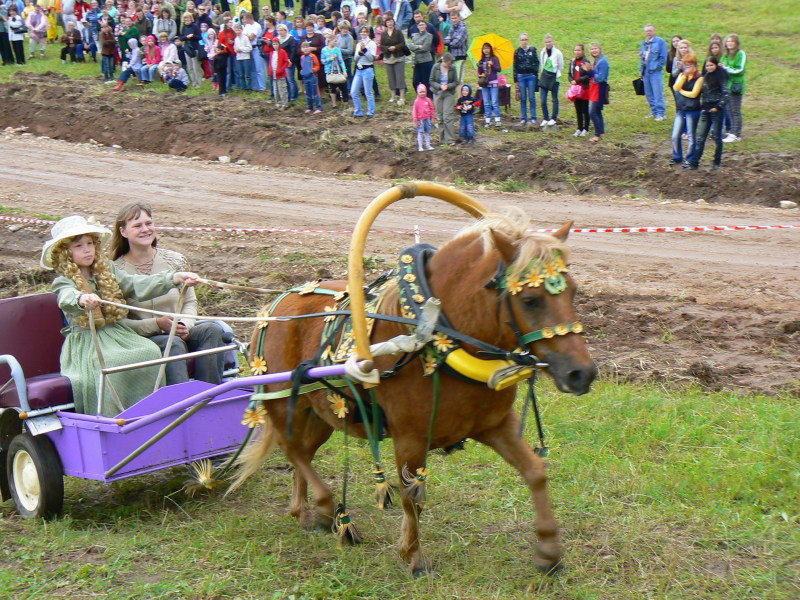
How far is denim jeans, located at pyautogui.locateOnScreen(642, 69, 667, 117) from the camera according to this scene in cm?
1847

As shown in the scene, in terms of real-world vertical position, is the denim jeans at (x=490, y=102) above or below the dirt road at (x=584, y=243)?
above

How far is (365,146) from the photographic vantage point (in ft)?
57.6

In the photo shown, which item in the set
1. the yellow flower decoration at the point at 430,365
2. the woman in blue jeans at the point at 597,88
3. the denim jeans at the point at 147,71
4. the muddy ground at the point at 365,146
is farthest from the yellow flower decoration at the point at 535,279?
the denim jeans at the point at 147,71

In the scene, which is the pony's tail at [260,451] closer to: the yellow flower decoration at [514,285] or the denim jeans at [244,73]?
the yellow flower decoration at [514,285]

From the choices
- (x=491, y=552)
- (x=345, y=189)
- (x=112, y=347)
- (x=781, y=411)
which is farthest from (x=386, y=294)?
(x=345, y=189)

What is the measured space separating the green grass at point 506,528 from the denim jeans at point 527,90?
42.1 ft

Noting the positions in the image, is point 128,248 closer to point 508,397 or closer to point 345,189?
point 508,397

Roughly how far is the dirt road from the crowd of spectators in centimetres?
260

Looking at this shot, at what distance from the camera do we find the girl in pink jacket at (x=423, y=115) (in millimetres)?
16656

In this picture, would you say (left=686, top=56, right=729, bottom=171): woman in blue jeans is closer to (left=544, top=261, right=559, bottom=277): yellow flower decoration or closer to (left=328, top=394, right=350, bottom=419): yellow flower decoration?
(left=328, top=394, right=350, bottom=419): yellow flower decoration

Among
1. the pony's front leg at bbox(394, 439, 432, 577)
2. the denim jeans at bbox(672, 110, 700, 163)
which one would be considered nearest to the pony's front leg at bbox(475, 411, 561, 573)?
A: the pony's front leg at bbox(394, 439, 432, 577)

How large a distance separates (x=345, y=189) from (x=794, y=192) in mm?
6988

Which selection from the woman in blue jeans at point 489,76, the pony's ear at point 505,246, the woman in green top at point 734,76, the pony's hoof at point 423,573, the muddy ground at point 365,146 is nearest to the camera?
the pony's ear at point 505,246

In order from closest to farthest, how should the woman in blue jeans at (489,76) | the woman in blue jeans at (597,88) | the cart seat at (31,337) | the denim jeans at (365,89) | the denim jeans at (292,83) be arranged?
1. the cart seat at (31,337)
2. the woman in blue jeans at (597,88)
3. the woman in blue jeans at (489,76)
4. the denim jeans at (365,89)
5. the denim jeans at (292,83)
